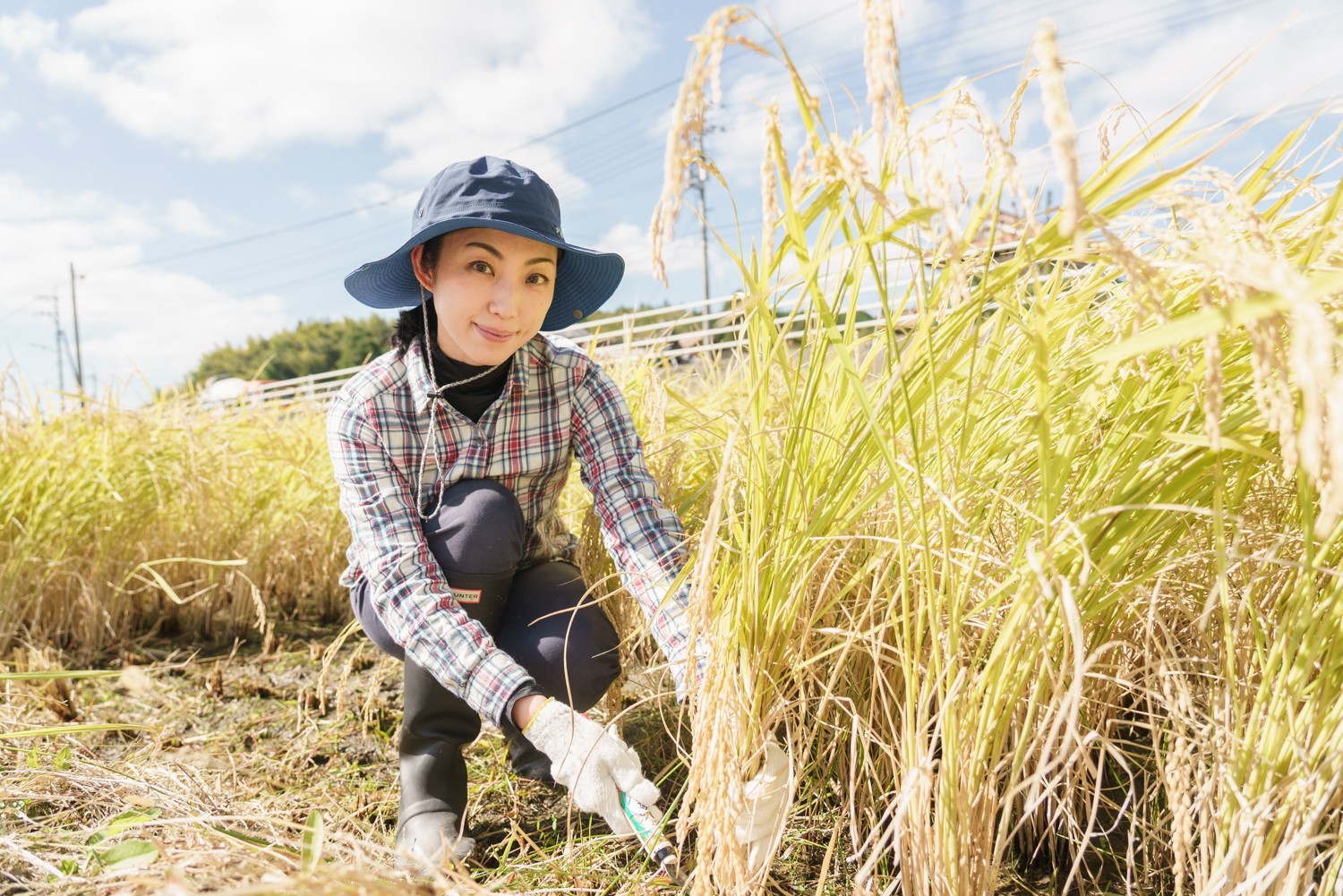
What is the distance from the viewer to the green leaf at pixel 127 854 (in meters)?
0.99

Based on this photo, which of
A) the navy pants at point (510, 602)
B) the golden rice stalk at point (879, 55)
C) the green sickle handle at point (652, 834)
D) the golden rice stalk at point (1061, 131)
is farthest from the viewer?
the navy pants at point (510, 602)

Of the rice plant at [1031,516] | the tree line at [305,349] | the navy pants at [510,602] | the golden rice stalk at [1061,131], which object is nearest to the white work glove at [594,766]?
the rice plant at [1031,516]

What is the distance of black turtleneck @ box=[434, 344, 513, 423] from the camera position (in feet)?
5.45

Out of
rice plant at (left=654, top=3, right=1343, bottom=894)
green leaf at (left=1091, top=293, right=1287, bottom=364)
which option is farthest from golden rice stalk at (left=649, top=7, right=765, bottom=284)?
green leaf at (left=1091, top=293, right=1287, bottom=364)

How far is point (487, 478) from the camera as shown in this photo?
66.6 inches

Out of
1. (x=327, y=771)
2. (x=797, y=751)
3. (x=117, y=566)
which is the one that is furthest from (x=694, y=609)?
(x=117, y=566)

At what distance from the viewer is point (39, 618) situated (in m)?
2.64

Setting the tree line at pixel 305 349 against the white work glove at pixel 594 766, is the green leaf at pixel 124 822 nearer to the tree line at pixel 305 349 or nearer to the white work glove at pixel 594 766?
the white work glove at pixel 594 766

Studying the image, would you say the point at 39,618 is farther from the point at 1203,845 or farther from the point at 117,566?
the point at 1203,845

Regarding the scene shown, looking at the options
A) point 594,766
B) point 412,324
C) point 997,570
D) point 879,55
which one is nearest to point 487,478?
point 412,324

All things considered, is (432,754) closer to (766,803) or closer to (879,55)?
(766,803)

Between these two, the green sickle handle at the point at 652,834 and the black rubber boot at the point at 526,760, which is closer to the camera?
the green sickle handle at the point at 652,834

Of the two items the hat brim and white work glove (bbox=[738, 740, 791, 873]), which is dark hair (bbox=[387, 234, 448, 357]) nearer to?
the hat brim

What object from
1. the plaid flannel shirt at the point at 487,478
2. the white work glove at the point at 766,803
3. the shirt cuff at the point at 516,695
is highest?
the plaid flannel shirt at the point at 487,478
